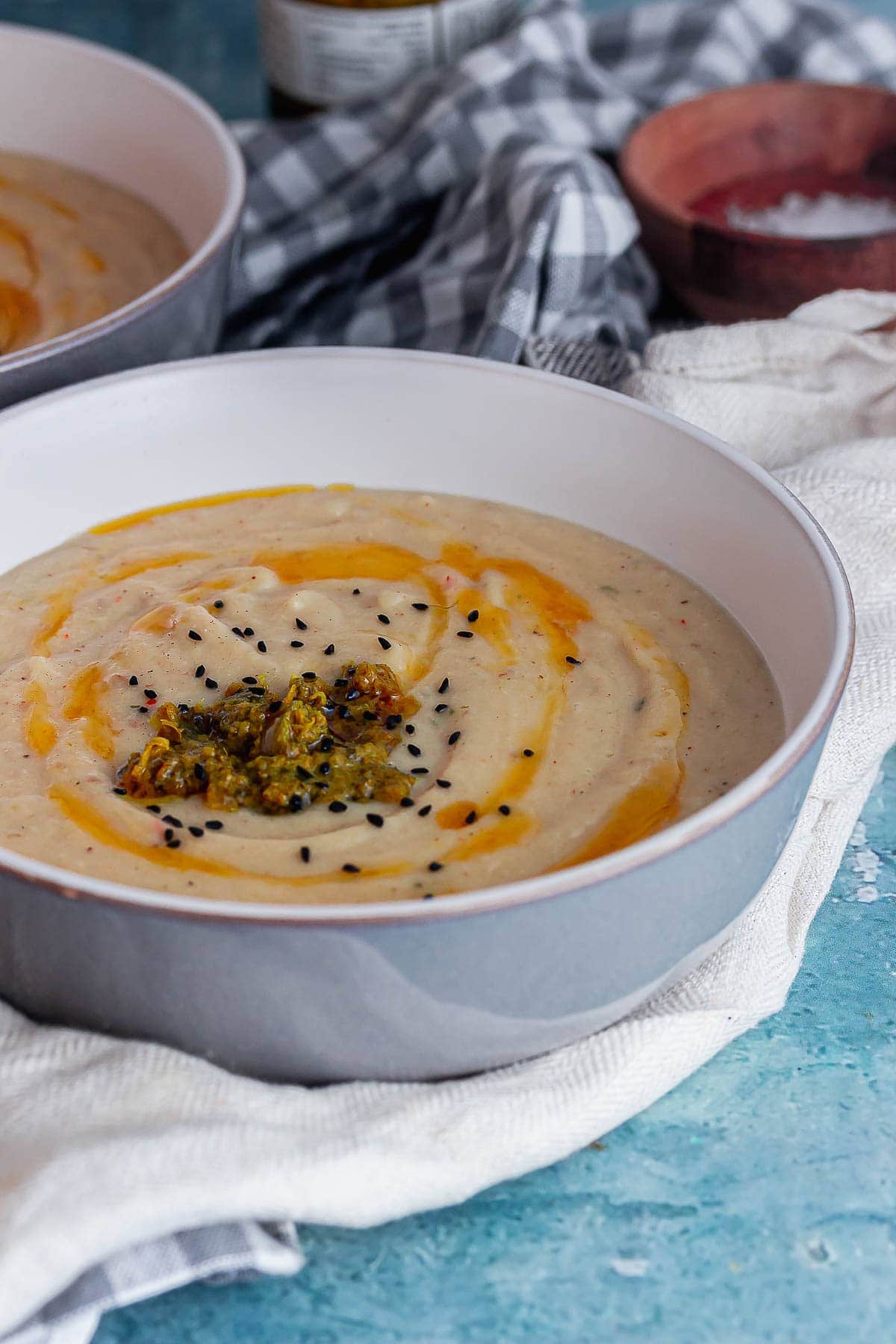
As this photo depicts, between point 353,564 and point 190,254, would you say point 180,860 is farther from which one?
point 190,254

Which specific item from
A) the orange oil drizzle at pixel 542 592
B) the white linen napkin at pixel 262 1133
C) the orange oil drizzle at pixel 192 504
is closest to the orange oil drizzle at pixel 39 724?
the white linen napkin at pixel 262 1133

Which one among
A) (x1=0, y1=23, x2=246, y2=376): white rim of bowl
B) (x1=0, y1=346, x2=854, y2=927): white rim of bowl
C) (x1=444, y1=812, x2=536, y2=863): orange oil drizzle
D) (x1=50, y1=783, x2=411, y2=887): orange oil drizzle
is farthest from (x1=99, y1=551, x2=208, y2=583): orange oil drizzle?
(x1=444, y1=812, x2=536, y2=863): orange oil drizzle

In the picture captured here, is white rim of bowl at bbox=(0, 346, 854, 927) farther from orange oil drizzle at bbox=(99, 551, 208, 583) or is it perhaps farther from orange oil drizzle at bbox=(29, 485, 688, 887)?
orange oil drizzle at bbox=(99, 551, 208, 583)

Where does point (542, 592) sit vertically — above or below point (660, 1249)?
above

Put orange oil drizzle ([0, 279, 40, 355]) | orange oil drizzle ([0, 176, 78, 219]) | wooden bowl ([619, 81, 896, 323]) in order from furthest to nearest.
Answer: orange oil drizzle ([0, 176, 78, 219]), wooden bowl ([619, 81, 896, 323]), orange oil drizzle ([0, 279, 40, 355])

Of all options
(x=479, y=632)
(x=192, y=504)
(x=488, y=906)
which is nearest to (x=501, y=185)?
(x=192, y=504)

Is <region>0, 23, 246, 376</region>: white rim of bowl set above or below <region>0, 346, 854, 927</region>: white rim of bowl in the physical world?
below

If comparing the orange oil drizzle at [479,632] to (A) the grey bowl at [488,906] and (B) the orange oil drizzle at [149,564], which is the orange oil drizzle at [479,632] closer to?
(B) the orange oil drizzle at [149,564]

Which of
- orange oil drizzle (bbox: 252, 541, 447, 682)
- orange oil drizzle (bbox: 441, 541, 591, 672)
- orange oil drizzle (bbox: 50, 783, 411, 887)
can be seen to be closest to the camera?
orange oil drizzle (bbox: 50, 783, 411, 887)
